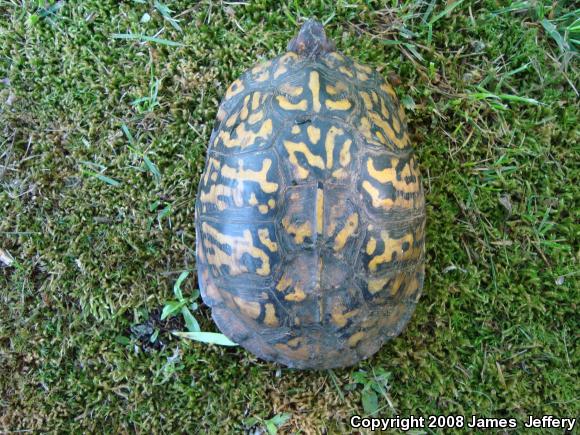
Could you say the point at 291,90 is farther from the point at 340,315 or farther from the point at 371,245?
the point at 340,315

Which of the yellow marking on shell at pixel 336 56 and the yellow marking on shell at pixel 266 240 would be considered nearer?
the yellow marking on shell at pixel 266 240

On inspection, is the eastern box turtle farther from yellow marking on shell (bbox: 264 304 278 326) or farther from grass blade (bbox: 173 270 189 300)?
grass blade (bbox: 173 270 189 300)

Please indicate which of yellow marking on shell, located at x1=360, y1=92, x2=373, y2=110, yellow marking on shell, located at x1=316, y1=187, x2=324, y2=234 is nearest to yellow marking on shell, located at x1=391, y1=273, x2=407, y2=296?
yellow marking on shell, located at x1=316, y1=187, x2=324, y2=234

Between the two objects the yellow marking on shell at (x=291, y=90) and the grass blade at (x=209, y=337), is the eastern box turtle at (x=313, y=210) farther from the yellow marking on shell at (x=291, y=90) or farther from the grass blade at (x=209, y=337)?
the grass blade at (x=209, y=337)

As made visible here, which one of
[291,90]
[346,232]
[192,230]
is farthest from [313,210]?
[192,230]

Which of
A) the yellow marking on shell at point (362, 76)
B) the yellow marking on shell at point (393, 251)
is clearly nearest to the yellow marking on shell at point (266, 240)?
the yellow marking on shell at point (393, 251)
